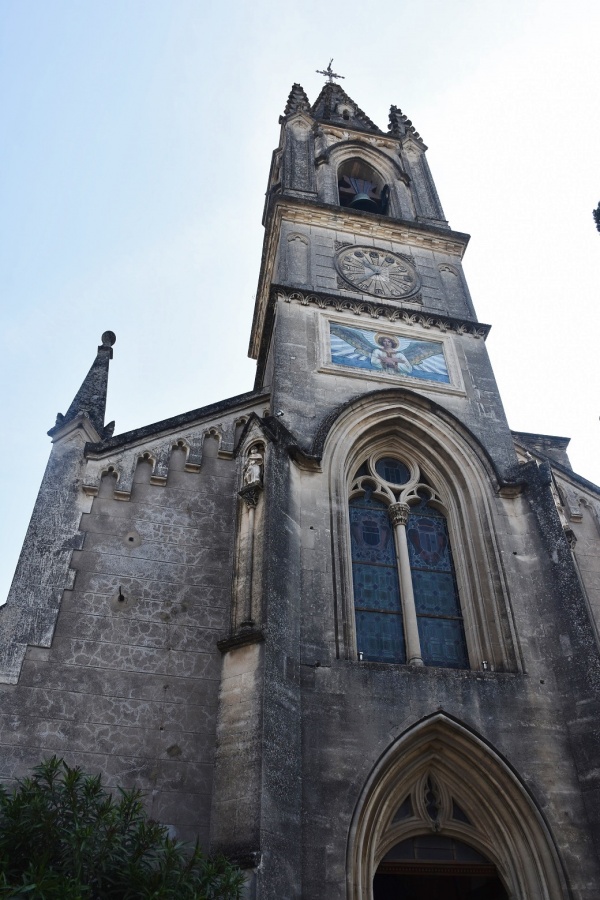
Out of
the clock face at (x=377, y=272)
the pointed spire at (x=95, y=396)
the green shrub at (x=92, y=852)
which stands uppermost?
the clock face at (x=377, y=272)

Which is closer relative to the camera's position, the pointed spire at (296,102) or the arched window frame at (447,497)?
the arched window frame at (447,497)

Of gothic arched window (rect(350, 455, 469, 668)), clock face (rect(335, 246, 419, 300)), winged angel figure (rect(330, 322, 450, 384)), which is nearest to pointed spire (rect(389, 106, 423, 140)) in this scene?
clock face (rect(335, 246, 419, 300))

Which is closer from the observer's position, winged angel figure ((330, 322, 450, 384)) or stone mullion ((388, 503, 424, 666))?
stone mullion ((388, 503, 424, 666))

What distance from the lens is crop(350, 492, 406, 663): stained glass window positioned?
11.9m

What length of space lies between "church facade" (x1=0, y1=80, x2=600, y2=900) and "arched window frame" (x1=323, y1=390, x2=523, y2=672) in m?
0.04

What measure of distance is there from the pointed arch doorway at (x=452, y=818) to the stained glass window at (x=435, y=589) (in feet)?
5.19

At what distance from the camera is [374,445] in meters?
14.5

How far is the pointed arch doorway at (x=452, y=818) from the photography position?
986 centimetres

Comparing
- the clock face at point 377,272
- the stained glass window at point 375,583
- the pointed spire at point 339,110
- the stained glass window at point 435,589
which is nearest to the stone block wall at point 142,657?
the stained glass window at point 375,583

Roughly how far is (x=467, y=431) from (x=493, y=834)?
6.92 metres

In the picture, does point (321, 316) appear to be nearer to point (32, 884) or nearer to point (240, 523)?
point (240, 523)

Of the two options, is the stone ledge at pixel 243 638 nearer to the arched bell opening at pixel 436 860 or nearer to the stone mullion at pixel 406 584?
the stone mullion at pixel 406 584

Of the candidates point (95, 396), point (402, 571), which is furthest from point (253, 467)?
point (95, 396)

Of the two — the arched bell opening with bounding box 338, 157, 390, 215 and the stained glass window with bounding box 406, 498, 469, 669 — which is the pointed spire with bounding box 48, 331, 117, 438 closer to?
the stained glass window with bounding box 406, 498, 469, 669
